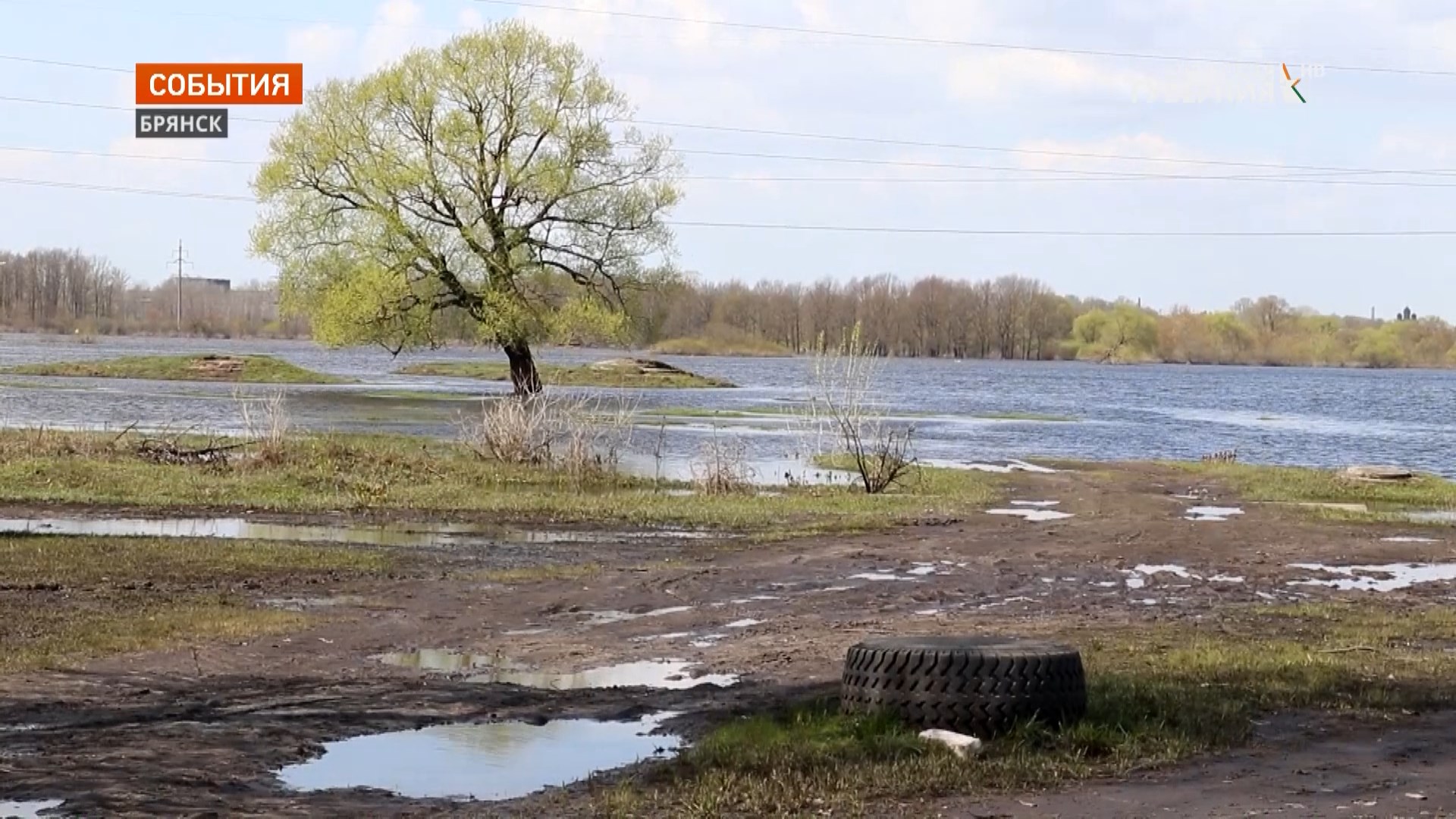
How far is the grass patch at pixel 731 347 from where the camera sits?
518 feet

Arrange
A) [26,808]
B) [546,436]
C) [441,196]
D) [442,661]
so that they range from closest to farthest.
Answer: [26,808] → [442,661] → [546,436] → [441,196]

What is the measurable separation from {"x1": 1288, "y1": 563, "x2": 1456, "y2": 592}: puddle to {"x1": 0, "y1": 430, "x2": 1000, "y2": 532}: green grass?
6863 millimetres

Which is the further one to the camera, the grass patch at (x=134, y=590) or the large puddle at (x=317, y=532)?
the large puddle at (x=317, y=532)

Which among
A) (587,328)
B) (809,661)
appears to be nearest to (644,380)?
(587,328)

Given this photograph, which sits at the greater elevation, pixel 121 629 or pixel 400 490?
pixel 121 629

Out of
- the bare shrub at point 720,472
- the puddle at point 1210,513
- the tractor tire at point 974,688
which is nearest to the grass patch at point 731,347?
the bare shrub at point 720,472

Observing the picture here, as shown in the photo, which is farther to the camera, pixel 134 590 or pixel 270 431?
pixel 270 431

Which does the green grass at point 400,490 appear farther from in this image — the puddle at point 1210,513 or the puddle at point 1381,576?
the puddle at point 1381,576

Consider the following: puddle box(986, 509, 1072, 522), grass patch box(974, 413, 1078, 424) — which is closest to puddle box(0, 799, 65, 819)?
puddle box(986, 509, 1072, 522)

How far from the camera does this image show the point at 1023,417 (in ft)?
219

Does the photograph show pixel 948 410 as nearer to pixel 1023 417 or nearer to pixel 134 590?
pixel 1023 417

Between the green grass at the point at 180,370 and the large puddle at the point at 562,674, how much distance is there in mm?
64374

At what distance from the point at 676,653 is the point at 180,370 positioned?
68653 millimetres

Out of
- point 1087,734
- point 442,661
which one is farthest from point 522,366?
point 1087,734
